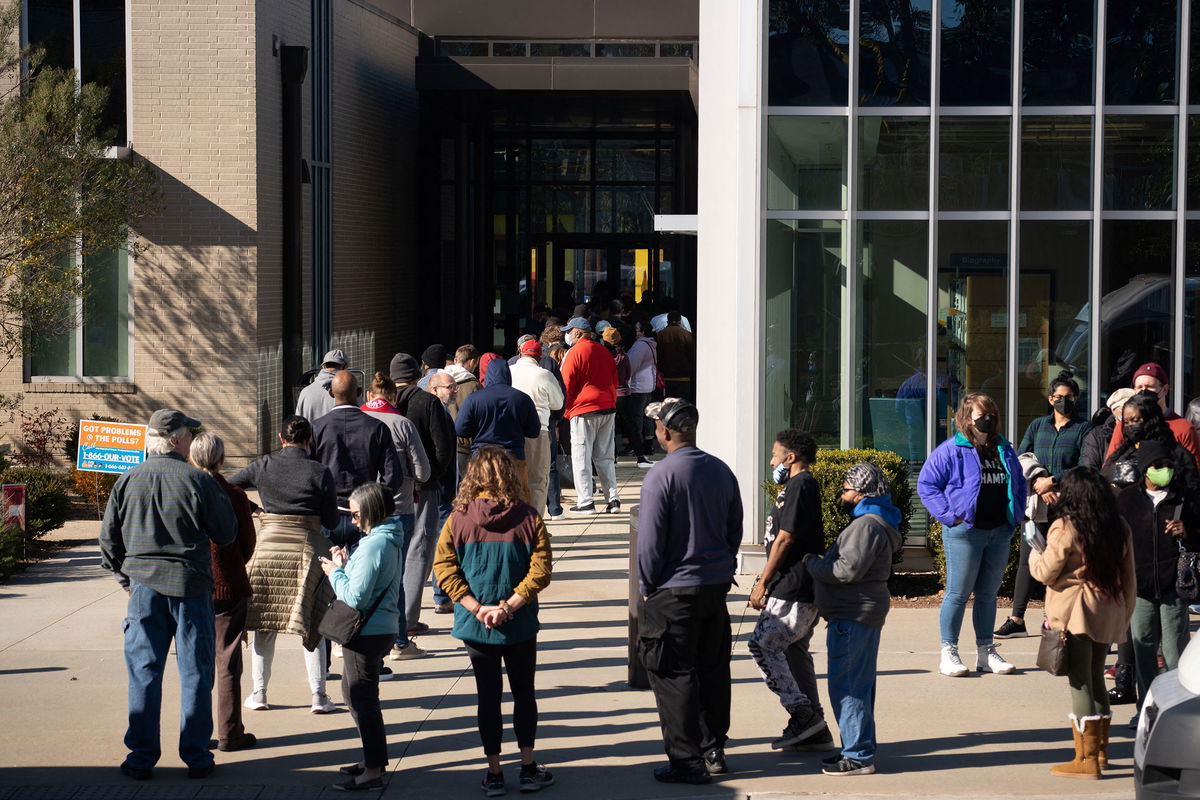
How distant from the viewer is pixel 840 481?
10.8m

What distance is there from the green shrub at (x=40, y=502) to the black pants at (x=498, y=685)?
7.59 meters

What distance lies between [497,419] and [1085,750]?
5333mm

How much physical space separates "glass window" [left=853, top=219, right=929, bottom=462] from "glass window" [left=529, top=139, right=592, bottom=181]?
15250 mm

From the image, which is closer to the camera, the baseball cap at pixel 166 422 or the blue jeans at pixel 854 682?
the blue jeans at pixel 854 682

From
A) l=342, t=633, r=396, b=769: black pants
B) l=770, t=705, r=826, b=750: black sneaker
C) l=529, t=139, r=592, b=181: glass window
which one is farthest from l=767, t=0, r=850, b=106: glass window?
l=529, t=139, r=592, b=181: glass window

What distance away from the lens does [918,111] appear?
1181 centimetres

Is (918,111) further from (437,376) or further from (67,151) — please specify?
(67,151)

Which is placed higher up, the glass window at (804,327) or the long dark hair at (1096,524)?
the glass window at (804,327)

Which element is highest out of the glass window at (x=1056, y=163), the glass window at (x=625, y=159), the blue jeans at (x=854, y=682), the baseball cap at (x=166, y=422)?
the glass window at (x=625, y=159)

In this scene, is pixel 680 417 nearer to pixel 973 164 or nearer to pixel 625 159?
pixel 973 164

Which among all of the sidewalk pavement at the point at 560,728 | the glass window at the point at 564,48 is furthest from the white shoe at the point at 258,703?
the glass window at the point at 564,48

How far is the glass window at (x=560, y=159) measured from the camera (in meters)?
26.7

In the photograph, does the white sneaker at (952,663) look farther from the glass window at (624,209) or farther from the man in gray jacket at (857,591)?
the glass window at (624,209)

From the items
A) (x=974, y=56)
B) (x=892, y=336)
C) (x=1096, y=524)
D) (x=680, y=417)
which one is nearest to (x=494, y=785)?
(x=680, y=417)
